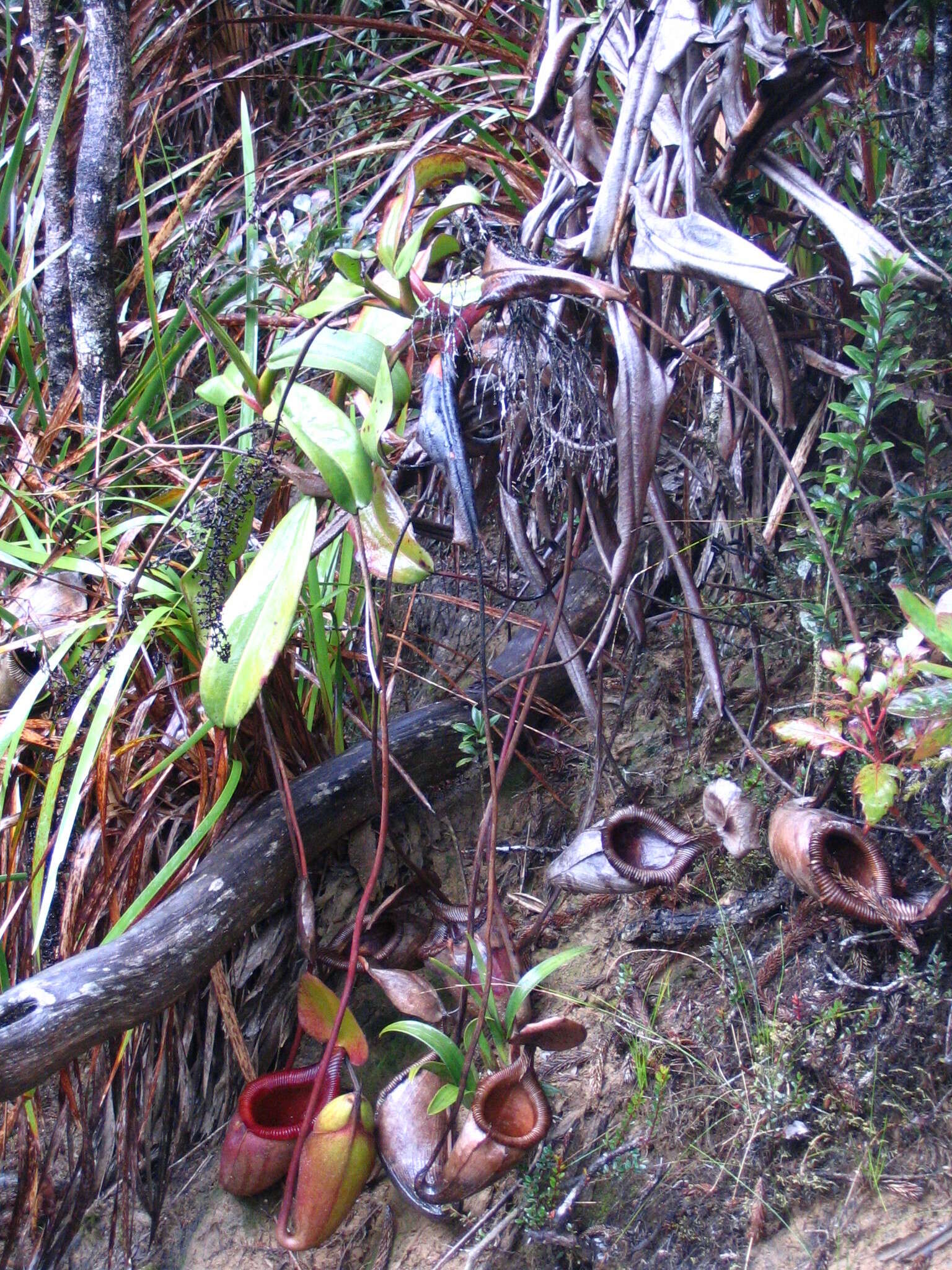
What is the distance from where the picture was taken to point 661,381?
1155 millimetres

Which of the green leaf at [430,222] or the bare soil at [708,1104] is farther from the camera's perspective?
the green leaf at [430,222]

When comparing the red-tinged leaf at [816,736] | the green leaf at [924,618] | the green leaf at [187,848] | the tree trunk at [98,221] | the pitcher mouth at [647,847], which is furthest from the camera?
the tree trunk at [98,221]

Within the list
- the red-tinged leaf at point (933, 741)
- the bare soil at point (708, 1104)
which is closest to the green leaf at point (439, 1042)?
the bare soil at point (708, 1104)

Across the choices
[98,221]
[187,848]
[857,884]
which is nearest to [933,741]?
[857,884]

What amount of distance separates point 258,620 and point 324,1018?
0.67 metres

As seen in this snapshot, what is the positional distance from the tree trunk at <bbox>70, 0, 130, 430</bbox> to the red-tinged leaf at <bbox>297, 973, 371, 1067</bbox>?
148cm

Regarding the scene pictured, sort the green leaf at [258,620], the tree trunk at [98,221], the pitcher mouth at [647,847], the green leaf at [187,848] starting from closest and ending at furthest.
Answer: the green leaf at [258,620] < the pitcher mouth at [647,847] < the green leaf at [187,848] < the tree trunk at [98,221]

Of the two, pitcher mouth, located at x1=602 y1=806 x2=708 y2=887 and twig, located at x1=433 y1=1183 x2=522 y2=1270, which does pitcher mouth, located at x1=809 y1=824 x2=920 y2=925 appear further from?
twig, located at x1=433 y1=1183 x2=522 y2=1270

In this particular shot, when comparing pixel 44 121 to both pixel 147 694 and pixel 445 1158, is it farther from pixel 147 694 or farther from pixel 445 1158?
pixel 445 1158

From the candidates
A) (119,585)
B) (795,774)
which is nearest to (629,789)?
(795,774)

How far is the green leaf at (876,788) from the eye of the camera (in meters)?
0.98

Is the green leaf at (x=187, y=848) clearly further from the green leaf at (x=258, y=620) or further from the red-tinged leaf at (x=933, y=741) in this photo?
the red-tinged leaf at (x=933, y=741)

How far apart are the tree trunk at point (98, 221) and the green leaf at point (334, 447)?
1201mm

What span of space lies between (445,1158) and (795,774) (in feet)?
2.48
